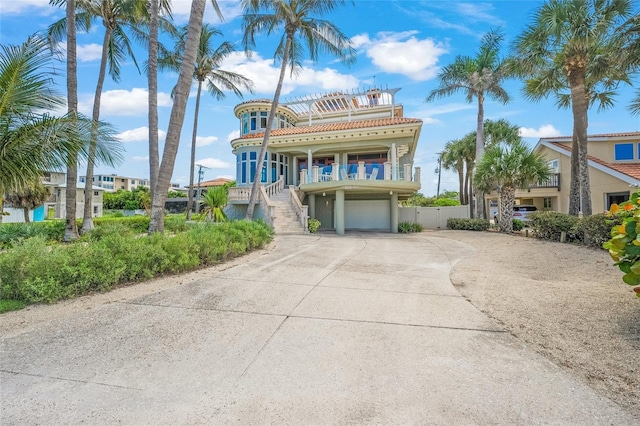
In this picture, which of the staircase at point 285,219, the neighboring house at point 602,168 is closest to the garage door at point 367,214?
the staircase at point 285,219

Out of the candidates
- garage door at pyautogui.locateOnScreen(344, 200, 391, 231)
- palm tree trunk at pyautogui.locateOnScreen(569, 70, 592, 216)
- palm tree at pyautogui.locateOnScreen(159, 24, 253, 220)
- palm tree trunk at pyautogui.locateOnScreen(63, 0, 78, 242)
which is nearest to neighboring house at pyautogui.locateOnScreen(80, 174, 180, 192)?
palm tree at pyautogui.locateOnScreen(159, 24, 253, 220)

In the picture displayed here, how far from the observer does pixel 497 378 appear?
9.73 feet

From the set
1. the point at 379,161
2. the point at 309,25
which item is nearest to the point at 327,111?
the point at 379,161

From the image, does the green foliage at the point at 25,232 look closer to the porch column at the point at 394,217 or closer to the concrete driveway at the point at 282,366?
the concrete driveway at the point at 282,366

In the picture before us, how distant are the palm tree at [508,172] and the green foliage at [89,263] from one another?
52.7ft

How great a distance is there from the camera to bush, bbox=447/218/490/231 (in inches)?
781

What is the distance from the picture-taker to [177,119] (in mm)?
8273

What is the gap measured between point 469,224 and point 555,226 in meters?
7.68

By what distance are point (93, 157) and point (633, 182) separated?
2559 centimetres

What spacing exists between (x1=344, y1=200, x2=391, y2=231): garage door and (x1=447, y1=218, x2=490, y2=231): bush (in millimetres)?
4967

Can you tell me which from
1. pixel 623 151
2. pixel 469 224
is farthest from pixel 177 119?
pixel 623 151

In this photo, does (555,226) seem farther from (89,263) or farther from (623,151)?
(89,263)

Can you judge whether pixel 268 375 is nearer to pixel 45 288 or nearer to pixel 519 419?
pixel 519 419

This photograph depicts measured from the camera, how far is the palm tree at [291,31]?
48.3 ft
